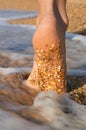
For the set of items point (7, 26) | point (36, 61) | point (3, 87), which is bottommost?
point (7, 26)

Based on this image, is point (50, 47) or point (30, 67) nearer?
point (50, 47)

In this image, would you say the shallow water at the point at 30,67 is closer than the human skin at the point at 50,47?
Yes

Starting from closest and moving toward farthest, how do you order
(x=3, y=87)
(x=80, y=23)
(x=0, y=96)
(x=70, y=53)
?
(x=0, y=96)
(x=3, y=87)
(x=70, y=53)
(x=80, y=23)

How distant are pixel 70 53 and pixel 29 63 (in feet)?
2.50

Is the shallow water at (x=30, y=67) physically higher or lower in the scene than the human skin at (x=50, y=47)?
lower

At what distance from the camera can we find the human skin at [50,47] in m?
2.26

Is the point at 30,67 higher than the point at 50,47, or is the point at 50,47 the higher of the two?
the point at 50,47

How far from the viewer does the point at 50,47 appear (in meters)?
2.29

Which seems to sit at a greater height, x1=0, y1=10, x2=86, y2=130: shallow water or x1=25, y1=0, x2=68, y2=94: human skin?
x1=25, y1=0, x2=68, y2=94: human skin

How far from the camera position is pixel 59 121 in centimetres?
194

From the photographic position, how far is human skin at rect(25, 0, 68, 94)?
7.43 feet

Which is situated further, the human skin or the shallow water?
the human skin

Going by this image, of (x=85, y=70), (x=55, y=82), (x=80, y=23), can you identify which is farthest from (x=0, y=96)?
(x=80, y=23)

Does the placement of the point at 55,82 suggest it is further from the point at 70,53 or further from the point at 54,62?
the point at 70,53
